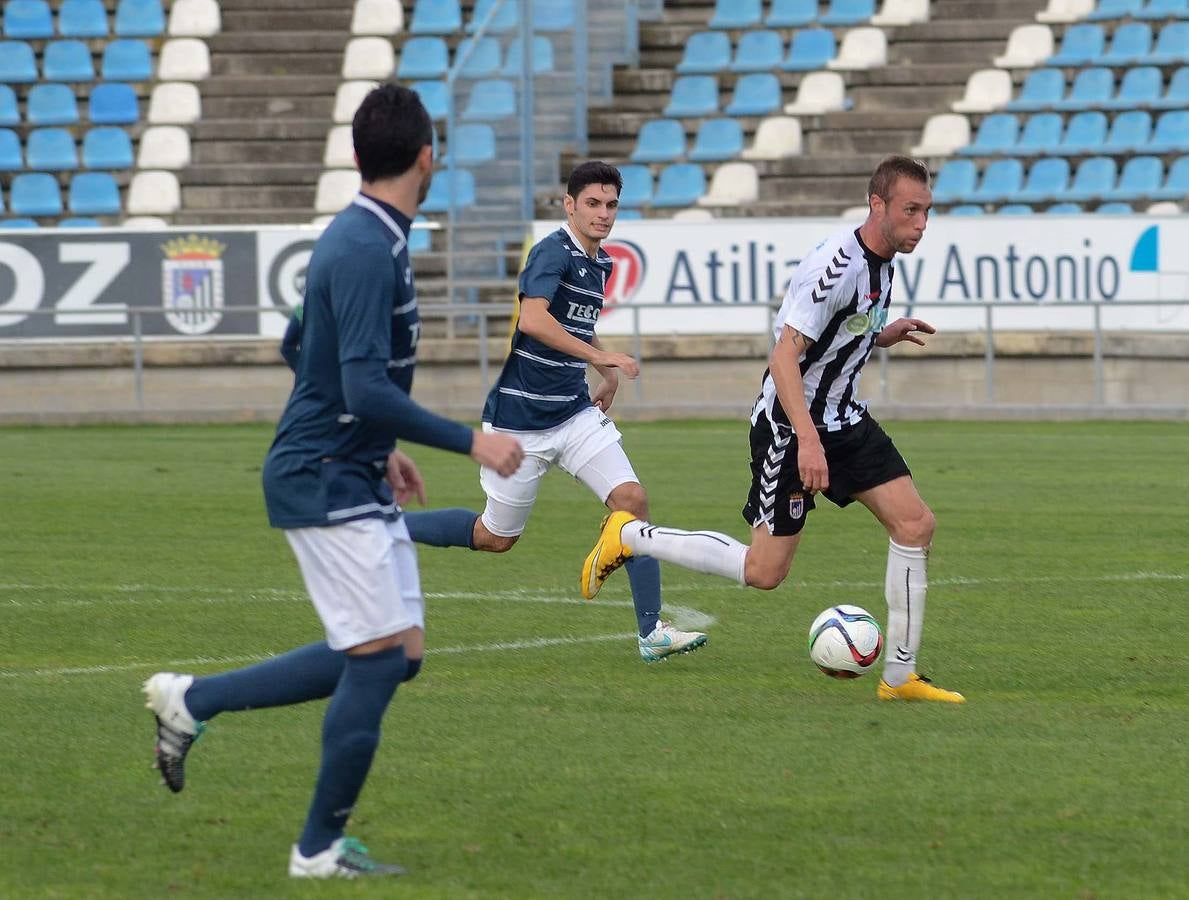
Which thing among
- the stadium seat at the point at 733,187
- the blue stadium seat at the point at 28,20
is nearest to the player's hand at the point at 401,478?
the stadium seat at the point at 733,187

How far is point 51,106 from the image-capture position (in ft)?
91.1

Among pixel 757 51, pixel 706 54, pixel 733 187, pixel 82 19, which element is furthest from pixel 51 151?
pixel 757 51

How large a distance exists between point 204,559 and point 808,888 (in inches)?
264

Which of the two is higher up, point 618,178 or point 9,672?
point 618,178

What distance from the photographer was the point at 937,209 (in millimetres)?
24188

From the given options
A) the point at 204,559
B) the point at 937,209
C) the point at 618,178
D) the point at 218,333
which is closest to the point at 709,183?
Result: the point at 937,209

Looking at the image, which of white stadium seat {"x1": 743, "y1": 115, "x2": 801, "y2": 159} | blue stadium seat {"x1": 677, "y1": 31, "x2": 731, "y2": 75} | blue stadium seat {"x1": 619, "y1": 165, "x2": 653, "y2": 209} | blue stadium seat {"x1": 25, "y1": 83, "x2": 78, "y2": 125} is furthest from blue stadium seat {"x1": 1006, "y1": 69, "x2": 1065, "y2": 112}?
blue stadium seat {"x1": 25, "y1": 83, "x2": 78, "y2": 125}

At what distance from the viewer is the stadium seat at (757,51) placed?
89.0 feet

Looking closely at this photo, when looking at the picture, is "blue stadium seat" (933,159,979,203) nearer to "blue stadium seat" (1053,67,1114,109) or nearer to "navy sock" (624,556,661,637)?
"blue stadium seat" (1053,67,1114,109)

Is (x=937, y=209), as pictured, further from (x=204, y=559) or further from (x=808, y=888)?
(x=808, y=888)

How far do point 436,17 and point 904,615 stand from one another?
74.9ft

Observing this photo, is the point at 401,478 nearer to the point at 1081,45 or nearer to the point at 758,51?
the point at 1081,45

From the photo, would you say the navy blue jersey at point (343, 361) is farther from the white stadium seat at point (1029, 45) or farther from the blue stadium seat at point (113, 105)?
the blue stadium seat at point (113, 105)

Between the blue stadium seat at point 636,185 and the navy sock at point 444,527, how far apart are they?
17.1m
